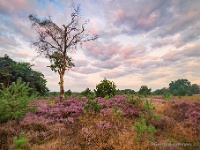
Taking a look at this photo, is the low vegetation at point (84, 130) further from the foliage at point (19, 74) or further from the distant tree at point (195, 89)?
the distant tree at point (195, 89)

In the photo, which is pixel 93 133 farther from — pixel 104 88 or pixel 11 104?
pixel 104 88

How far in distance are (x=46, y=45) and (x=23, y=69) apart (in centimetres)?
1135

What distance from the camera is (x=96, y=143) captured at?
6492mm

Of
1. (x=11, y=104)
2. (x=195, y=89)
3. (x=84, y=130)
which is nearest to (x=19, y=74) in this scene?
(x=11, y=104)

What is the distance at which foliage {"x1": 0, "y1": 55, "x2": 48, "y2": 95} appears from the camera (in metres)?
25.1

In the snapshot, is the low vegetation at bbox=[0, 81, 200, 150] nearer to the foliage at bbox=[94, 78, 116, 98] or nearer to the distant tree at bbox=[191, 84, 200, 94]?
the foliage at bbox=[94, 78, 116, 98]

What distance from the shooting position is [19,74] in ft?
87.1

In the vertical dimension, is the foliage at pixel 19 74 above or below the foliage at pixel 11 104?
above

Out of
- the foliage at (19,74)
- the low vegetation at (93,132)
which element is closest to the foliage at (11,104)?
the low vegetation at (93,132)

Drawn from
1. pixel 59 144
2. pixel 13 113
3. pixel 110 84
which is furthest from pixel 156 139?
pixel 110 84

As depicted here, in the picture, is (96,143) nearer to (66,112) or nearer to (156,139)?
(156,139)

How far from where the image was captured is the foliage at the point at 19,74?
25125mm

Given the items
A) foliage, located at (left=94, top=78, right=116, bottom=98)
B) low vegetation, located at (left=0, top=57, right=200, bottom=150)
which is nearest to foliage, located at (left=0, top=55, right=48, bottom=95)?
foliage, located at (left=94, top=78, right=116, bottom=98)

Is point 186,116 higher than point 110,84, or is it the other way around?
point 110,84
